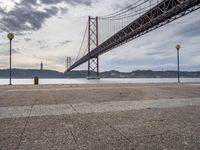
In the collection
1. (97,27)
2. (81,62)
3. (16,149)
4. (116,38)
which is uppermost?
(97,27)

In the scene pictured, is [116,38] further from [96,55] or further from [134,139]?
[134,139]

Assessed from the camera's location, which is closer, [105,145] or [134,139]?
[105,145]

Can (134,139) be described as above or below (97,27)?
below

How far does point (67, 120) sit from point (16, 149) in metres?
1.77

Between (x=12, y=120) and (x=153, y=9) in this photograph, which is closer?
(x=12, y=120)

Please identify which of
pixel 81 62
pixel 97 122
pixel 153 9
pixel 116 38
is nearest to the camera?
pixel 97 122

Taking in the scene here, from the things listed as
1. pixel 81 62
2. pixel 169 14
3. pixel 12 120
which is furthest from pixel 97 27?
pixel 12 120

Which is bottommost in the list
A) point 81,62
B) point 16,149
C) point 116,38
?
point 16,149

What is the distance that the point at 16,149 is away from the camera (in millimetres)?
2848

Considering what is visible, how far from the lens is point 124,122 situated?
433cm

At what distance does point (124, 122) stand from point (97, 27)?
60891 millimetres

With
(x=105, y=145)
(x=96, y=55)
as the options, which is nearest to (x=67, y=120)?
(x=105, y=145)

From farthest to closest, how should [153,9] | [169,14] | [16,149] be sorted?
[153,9]
[169,14]
[16,149]

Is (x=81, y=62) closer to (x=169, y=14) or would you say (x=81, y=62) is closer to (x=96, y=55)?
(x=96, y=55)
